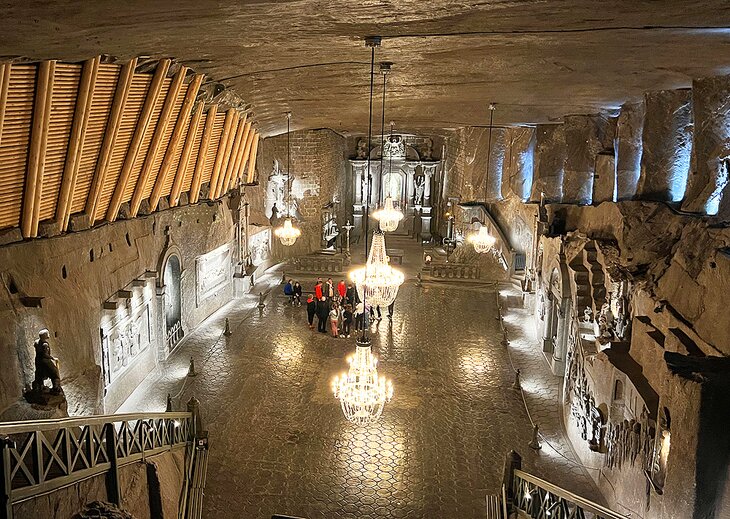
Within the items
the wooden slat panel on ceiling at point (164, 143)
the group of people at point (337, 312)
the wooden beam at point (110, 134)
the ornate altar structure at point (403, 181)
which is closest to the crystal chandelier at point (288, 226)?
the group of people at point (337, 312)

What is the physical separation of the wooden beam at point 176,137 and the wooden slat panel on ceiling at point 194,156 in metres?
0.76

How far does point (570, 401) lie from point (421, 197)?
64.1ft

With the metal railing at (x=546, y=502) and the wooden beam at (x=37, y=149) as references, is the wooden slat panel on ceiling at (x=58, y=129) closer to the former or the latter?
the wooden beam at (x=37, y=149)

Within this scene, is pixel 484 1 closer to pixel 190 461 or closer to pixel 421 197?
pixel 190 461

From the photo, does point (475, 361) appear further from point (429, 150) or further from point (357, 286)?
point (429, 150)

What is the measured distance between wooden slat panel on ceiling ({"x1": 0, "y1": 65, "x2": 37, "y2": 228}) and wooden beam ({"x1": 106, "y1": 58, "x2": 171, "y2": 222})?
2236mm

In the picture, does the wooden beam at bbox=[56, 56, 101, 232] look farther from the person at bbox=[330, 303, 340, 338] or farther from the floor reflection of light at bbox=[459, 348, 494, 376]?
the floor reflection of light at bbox=[459, 348, 494, 376]

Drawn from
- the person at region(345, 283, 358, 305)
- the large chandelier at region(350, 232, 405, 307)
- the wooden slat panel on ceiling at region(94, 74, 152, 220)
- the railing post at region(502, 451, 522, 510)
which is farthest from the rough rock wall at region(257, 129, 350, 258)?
the railing post at region(502, 451, 522, 510)

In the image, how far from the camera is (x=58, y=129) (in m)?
7.94

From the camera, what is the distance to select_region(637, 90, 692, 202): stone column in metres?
10.6

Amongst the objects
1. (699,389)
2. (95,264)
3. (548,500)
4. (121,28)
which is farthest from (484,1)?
(95,264)

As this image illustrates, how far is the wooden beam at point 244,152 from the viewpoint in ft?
52.9

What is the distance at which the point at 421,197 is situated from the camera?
98.7 ft

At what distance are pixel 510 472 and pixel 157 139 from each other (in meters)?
8.01
